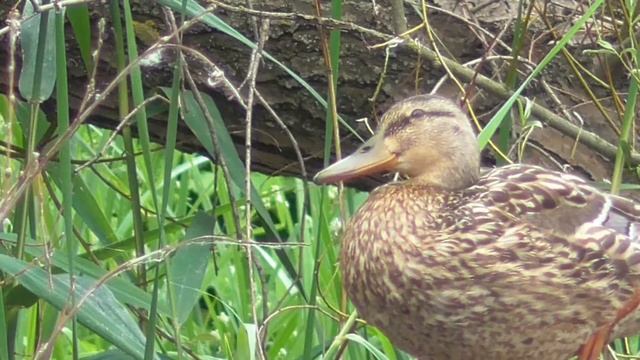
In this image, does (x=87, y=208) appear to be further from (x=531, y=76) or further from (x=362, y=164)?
(x=531, y=76)

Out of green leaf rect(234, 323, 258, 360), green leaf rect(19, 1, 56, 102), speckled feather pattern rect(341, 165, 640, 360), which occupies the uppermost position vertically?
green leaf rect(19, 1, 56, 102)

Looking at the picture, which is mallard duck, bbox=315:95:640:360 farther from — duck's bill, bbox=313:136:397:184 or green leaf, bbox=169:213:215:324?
green leaf, bbox=169:213:215:324

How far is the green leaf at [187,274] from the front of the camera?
72.8 inches

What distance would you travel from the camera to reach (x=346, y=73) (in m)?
2.42

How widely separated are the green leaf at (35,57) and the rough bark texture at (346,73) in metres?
0.60

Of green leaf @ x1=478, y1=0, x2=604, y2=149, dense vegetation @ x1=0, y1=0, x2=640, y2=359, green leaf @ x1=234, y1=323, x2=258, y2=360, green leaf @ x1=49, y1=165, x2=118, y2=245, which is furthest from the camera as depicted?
green leaf @ x1=49, y1=165, x2=118, y2=245

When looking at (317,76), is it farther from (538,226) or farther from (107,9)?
(538,226)

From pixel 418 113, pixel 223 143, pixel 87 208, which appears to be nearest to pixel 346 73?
pixel 223 143

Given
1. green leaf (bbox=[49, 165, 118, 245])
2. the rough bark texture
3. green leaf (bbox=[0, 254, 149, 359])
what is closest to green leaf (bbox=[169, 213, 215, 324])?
green leaf (bbox=[0, 254, 149, 359])

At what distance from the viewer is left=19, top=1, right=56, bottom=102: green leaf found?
163 centimetres

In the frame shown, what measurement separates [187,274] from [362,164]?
29 cm

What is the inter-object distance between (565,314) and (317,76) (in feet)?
2.48

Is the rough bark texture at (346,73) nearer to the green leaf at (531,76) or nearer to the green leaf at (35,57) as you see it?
the green leaf at (531,76)

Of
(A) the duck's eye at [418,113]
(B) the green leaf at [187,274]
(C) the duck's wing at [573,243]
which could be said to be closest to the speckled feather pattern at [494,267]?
(C) the duck's wing at [573,243]
